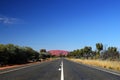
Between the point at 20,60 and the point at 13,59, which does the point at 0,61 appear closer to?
the point at 13,59

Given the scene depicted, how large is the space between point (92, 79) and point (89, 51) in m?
115

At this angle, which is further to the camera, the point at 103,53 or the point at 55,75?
the point at 103,53

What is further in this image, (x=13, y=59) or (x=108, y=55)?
(x=108, y=55)

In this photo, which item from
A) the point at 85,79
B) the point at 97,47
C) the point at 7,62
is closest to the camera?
the point at 85,79

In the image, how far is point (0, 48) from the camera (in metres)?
43.7

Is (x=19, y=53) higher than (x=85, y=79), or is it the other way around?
(x=19, y=53)

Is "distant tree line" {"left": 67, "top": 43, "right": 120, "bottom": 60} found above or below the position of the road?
above

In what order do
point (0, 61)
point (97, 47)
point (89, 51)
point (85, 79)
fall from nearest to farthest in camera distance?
point (85, 79)
point (0, 61)
point (97, 47)
point (89, 51)

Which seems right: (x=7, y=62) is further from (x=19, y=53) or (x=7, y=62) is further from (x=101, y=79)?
(x=101, y=79)

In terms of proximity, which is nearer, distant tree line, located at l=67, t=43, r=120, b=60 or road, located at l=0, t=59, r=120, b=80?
road, located at l=0, t=59, r=120, b=80

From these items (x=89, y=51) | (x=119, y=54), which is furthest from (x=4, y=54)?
(x=89, y=51)

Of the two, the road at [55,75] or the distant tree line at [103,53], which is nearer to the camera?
the road at [55,75]

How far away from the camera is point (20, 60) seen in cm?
5712

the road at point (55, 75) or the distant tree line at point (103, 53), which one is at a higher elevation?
the distant tree line at point (103, 53)
